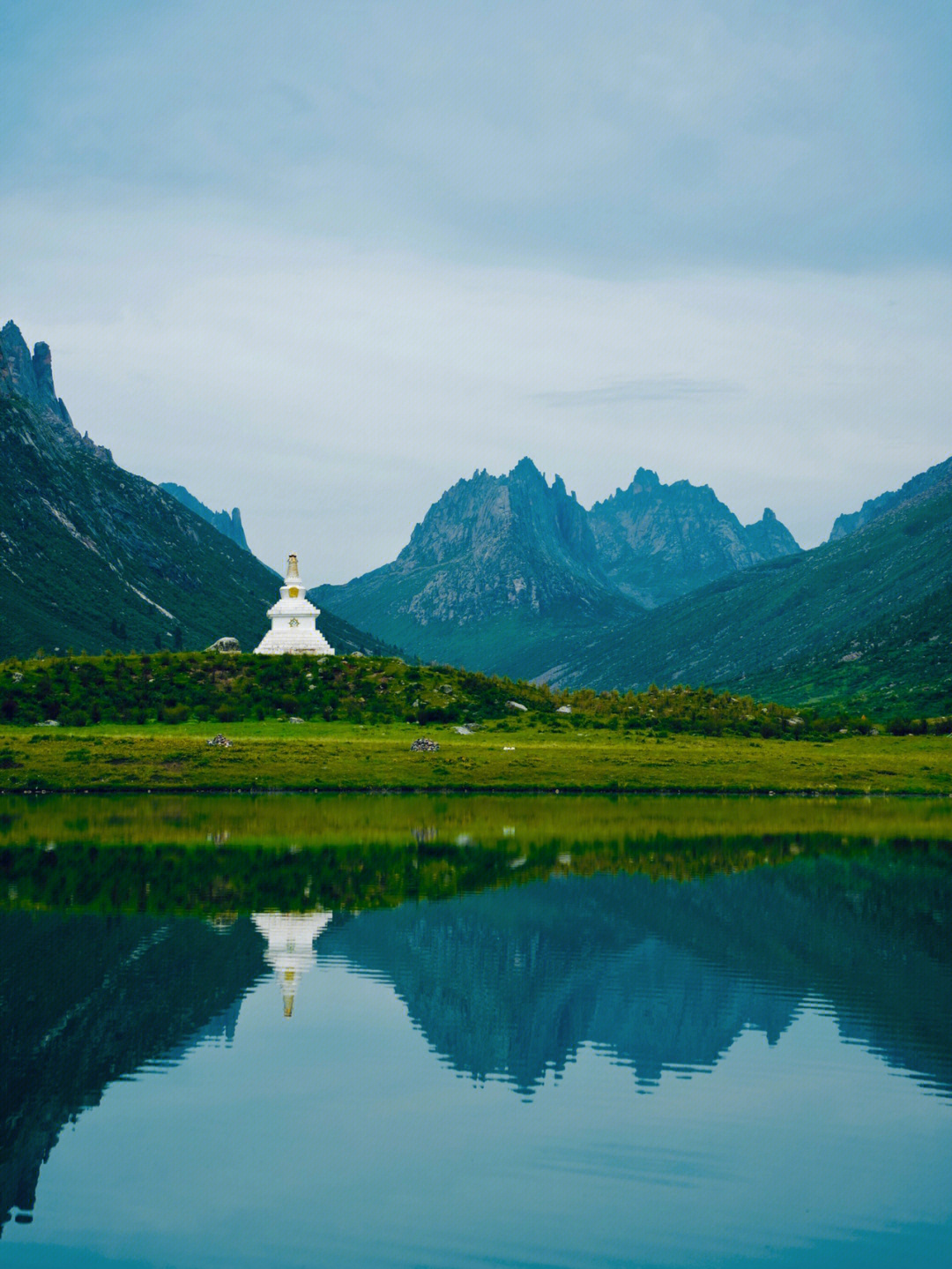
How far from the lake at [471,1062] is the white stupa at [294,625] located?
6183 cm

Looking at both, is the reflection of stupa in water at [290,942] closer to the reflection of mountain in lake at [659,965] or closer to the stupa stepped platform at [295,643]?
the reflection of mountain in lake at [659,965]

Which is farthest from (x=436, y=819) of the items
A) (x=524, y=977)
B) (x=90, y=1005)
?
(x=90, y=1005)

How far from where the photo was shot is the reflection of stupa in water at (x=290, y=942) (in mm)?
34312

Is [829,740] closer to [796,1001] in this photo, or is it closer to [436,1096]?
[796,1001]

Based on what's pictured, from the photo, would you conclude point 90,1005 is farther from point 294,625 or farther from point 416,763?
point 294,625

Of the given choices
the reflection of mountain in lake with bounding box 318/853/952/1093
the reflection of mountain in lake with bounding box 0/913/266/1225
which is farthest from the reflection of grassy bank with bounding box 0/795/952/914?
the reflection of mountain in lake with bounding box 0/913/266/1225

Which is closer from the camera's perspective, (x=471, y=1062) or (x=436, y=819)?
(x=471, y=1062)

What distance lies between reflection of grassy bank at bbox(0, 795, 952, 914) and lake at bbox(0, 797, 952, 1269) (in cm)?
41

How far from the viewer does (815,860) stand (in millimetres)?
56188

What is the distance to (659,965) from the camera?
3619 centimetres

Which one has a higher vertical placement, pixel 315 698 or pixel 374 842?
pixel 315 698

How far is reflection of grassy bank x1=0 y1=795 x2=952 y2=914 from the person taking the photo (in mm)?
46784

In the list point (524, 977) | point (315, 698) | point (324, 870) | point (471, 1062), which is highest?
point (315, 698)

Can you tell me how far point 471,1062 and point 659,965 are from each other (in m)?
9.64
